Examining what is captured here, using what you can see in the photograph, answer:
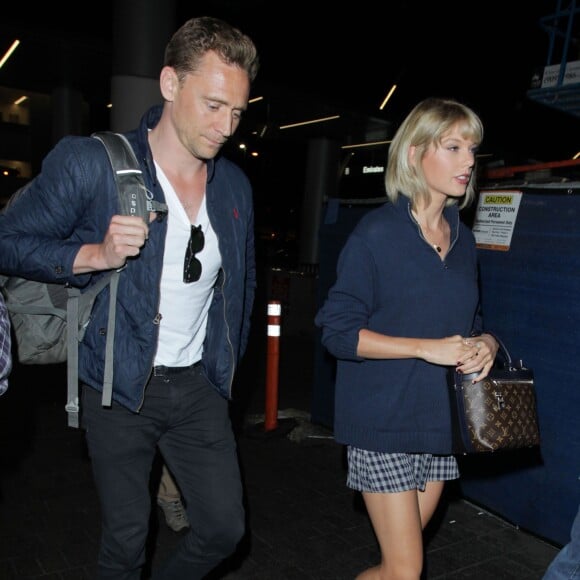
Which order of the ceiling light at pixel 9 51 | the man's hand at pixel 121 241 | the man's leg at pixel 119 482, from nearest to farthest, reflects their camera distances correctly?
the man's hand at pixel 121 241 → the man's leg at pixel 119 482 → the ceiling light at pixel 9 51

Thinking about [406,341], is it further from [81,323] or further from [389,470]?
[81,323]

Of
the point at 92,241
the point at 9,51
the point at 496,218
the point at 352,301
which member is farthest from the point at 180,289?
the point at 9,51

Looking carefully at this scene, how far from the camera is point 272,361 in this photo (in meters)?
5.96

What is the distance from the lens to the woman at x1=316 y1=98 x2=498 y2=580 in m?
2.31

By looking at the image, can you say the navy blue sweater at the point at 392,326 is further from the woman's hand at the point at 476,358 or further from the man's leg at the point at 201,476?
the man's leg at the point at 201,476

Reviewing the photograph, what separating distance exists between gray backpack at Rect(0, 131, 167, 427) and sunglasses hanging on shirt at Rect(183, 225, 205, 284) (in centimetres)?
19

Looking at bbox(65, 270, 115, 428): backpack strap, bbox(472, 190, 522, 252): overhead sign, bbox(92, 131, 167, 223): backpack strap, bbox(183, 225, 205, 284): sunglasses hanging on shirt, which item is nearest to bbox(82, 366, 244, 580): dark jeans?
bbox(65, 270, 115, 428): backpack strap

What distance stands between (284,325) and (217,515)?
1033 cm

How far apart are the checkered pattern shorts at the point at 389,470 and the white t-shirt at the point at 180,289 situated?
2.52 ft

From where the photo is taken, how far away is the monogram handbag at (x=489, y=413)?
230cm

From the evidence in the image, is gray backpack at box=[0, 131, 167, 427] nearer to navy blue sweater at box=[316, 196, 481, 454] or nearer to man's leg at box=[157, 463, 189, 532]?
navy blue sweater at box=[316, 196, 481, 454]

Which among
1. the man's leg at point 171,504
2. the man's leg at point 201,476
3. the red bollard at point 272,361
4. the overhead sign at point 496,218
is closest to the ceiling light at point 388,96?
the red bollard at point 272,361

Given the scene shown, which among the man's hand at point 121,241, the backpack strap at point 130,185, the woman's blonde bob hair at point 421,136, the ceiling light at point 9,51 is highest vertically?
the ceiling light at point 9,51

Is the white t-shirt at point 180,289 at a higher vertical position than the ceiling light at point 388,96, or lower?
lower
